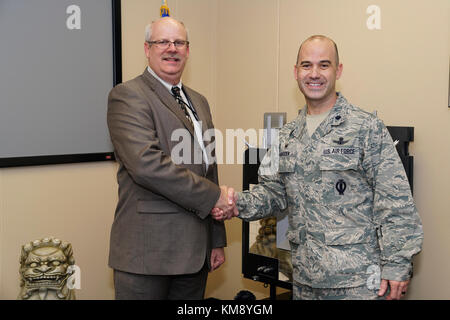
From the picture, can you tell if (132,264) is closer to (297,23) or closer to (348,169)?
(348,169)

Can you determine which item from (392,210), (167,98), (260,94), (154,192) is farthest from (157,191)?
(260,94)

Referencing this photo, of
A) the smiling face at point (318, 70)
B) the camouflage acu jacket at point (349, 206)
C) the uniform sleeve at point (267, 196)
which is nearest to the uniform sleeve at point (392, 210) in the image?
the camouflage acu jacket at point (349, 206)

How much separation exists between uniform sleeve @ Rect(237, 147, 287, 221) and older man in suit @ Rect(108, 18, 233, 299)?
0.34ft

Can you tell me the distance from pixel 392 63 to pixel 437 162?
546 millimetres

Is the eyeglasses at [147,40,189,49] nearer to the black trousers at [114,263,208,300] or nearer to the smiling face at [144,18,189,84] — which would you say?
the smiling face at [144,18,189,84]

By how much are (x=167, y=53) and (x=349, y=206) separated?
105 cm

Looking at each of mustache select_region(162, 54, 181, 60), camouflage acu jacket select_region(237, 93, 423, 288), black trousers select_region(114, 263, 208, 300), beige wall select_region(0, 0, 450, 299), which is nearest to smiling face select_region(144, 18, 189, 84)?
mustache select_region(162, 54, 181, 60)

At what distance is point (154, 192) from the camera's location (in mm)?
2061

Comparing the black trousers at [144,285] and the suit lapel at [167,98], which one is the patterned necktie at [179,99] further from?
the black trousers at [144,285]

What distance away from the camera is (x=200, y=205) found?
81.7 inches

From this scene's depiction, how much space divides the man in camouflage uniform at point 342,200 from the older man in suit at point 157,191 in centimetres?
40

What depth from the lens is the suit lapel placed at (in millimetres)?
2152

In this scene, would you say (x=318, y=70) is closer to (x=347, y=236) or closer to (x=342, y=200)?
(x=342, y=200)
